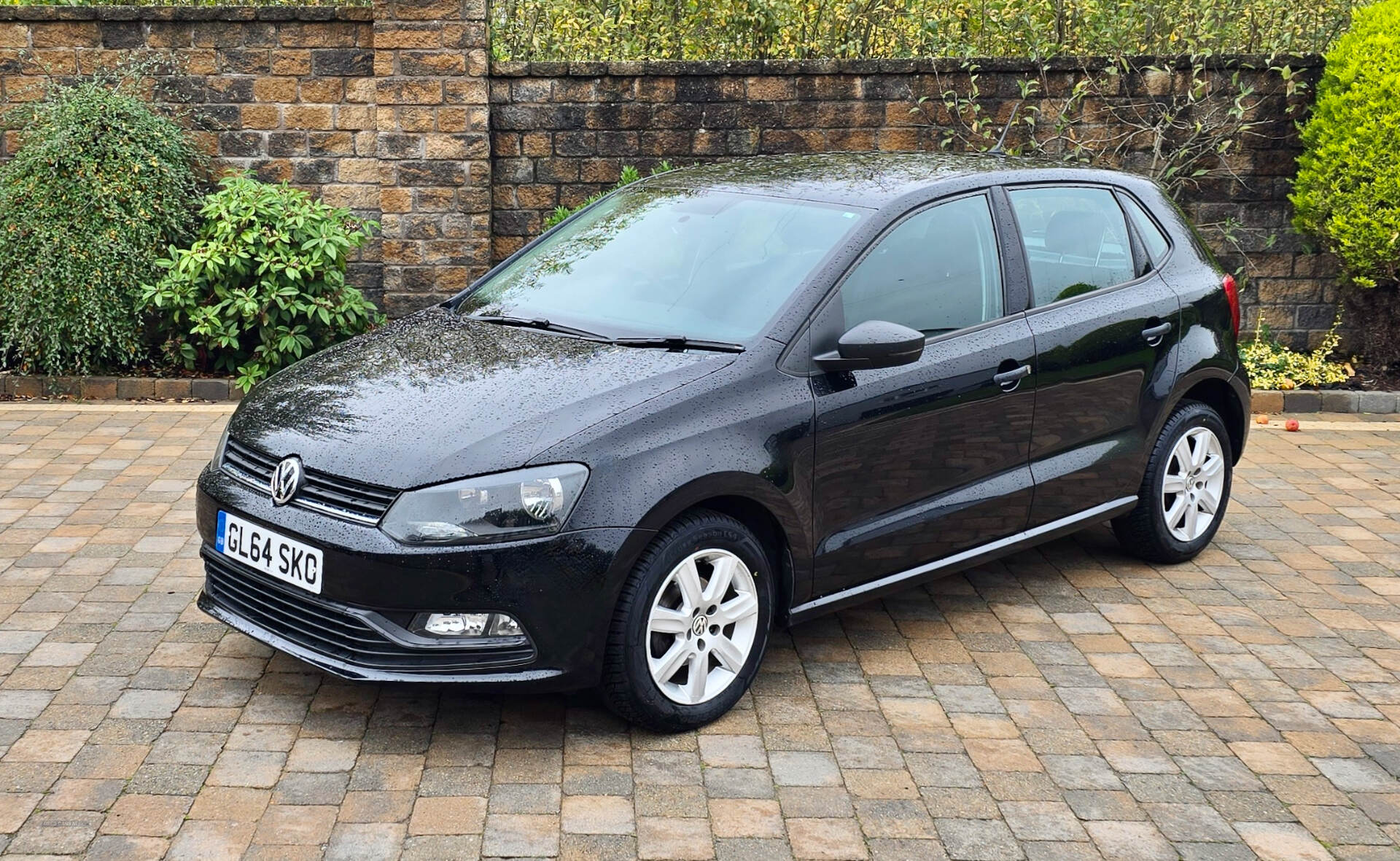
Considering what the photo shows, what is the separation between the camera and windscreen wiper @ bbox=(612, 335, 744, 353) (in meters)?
4.60

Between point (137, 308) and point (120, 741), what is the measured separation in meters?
4.97

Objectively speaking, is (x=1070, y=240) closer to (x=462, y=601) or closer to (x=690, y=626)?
(x=690, y=626)

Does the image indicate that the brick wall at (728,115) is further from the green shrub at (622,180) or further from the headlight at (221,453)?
the headlight at (221,453)

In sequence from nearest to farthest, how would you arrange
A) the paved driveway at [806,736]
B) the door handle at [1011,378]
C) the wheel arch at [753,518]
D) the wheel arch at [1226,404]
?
the paved driveway at [806,736] < the wheel arch at [753,518] < the door handle at [1011,378] < the wheel arch at [1226,404]

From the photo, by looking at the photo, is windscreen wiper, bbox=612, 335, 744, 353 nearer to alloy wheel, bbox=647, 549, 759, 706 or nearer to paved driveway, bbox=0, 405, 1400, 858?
alloy wheel, bbox=647, 549, 759, 706

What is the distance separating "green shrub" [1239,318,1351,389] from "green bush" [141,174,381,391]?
590cm

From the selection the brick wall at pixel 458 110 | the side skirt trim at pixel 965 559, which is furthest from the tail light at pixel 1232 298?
the brick wall at pixel 458 110

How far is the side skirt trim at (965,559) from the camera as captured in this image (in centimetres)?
475

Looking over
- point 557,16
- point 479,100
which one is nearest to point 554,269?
point 479,100

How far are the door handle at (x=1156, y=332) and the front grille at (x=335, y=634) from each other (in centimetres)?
299

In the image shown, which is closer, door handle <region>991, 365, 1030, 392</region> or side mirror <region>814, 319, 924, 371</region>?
side mirror <region>814, 319, 924, 371</region>

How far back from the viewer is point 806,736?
14.4 ft

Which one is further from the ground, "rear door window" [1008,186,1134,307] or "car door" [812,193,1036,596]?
"rear door window" [1008,186,1134,307]

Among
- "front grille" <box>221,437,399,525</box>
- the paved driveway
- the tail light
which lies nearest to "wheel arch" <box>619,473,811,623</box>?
the paved driveway
